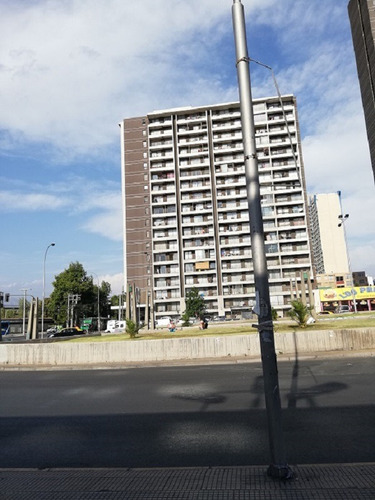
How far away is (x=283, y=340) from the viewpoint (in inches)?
669

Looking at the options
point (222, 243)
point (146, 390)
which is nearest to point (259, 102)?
point (222, 243)

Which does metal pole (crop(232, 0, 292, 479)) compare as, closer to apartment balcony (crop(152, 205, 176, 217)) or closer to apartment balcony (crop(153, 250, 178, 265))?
apartment balcony (crop(153, 250, 178, 265))

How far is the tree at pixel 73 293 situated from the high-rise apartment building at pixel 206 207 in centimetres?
935

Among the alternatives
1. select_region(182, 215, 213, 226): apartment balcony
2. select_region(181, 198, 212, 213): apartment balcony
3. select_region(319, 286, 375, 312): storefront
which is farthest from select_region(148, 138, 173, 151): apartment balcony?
select_region(319, 286, 375, 312): storefront

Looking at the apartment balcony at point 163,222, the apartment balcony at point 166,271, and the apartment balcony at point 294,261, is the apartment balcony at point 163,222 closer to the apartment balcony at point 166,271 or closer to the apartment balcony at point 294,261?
the apartment balcony at point 166,271

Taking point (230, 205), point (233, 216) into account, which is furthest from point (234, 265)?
point (230, 205)

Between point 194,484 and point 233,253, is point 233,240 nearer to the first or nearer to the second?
point 233,253

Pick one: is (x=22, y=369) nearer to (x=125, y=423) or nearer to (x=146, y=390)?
(x=146, y=390)

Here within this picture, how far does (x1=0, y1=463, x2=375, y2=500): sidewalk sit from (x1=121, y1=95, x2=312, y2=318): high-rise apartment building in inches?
2584

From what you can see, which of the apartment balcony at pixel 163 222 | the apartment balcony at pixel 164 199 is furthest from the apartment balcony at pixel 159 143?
the apartment balcony at pixel 163 222

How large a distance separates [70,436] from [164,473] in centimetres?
285

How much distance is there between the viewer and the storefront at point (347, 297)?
66250 mm

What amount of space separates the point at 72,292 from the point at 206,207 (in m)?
30.7

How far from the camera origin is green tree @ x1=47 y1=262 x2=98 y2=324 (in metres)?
73.9
